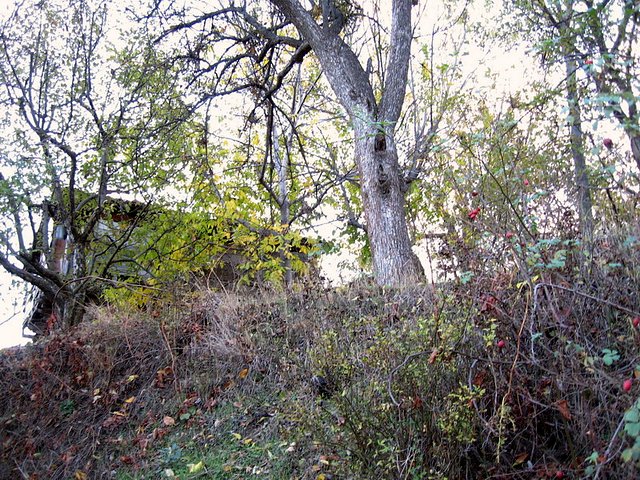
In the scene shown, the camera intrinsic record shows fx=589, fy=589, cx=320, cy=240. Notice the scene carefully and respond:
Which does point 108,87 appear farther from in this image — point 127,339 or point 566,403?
point 566,403

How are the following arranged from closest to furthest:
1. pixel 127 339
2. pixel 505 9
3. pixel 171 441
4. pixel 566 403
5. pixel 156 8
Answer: pixel 566 403 < pixel 171 441 < pixel 127 339 < pixel 156 8 < pixel 505 9

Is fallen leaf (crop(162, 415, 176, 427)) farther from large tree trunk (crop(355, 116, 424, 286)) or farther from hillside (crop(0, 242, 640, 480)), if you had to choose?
large tree trunk (crop(355, 116, 424, 286))

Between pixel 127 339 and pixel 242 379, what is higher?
pixel 127 339

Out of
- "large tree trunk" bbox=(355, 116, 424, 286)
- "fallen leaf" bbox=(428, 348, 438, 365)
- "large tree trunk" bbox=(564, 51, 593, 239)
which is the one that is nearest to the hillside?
"fallen leaf" bbox=(428, 348, 438, 365)

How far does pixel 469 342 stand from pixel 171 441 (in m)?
3.37

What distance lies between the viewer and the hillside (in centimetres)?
352

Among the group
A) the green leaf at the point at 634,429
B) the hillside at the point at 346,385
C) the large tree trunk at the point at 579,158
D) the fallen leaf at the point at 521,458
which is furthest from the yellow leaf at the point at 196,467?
the green leaf at the point at 634,429

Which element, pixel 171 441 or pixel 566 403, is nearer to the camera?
pixel 566 403

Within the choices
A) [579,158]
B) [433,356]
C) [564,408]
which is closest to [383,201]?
[579,158]

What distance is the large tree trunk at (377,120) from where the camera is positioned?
8.40m

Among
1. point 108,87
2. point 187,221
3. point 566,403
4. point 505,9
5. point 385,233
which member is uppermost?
point 505,9

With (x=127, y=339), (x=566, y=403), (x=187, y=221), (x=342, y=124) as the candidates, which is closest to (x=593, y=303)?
(x=566, y=403)

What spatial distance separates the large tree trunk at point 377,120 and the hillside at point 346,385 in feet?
6.09

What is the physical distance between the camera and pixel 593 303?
3824 millimetres
